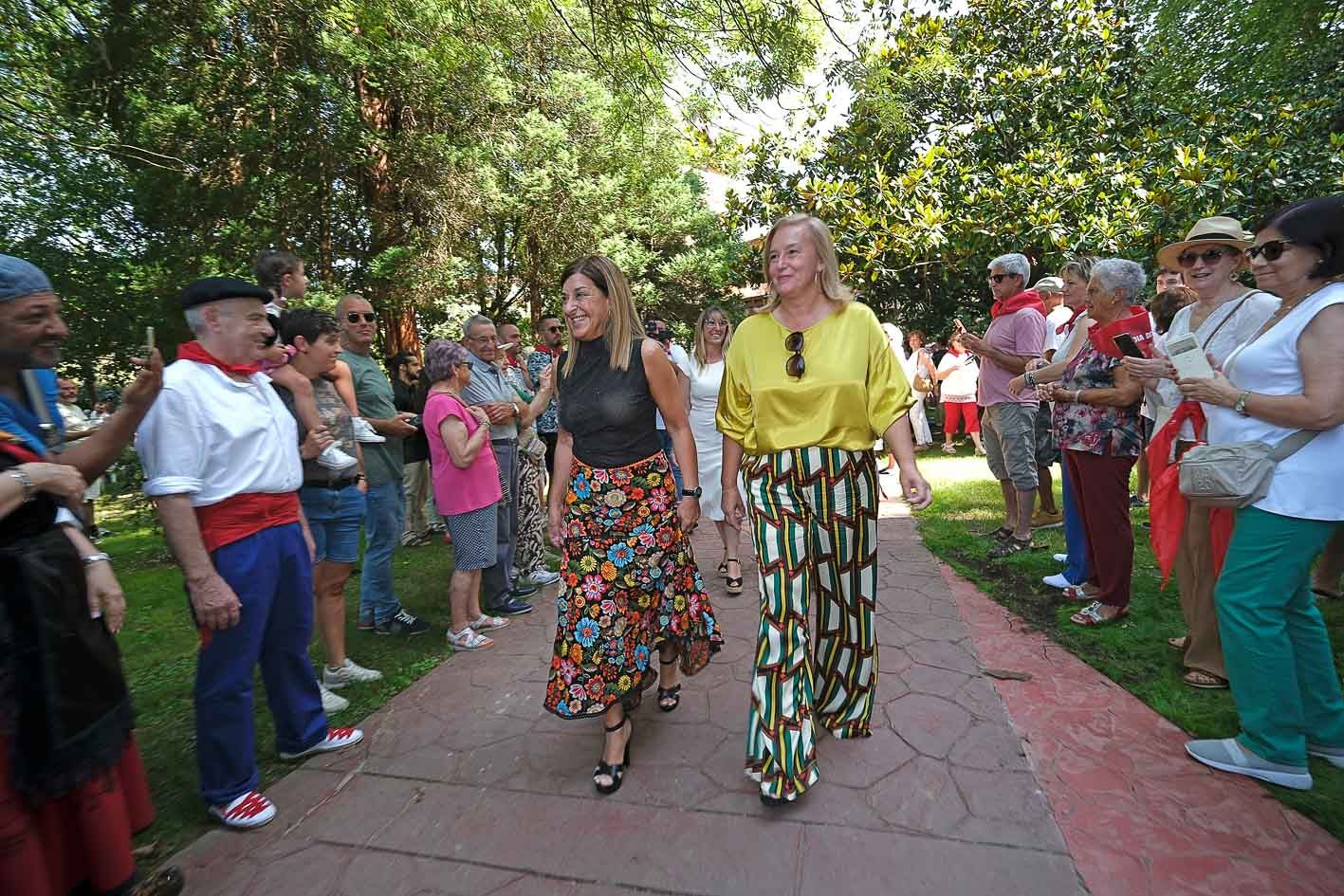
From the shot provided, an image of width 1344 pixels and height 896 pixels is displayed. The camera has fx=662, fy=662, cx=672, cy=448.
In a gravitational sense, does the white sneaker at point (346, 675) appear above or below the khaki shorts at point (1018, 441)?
below

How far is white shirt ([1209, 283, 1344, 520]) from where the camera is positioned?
7.97ft

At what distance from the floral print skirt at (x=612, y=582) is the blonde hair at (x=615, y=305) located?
479mm

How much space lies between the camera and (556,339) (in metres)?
6.97

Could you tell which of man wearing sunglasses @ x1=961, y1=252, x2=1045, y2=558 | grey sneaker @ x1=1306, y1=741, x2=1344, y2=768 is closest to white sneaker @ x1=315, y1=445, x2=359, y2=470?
man wearing sunglasses @ x1=961, y1=252, x2=1045, y2=558

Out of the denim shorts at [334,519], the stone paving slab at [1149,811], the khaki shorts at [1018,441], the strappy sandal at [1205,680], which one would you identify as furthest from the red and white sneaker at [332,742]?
the khaki shorts at [1018,441]

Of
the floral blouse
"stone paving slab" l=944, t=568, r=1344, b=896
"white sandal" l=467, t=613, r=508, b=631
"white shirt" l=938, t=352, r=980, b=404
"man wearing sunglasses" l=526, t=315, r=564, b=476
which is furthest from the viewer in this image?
"white shirt" l=938, t=352, r=980, b=404

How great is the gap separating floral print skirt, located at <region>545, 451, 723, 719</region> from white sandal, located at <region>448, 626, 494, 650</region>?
1.67m

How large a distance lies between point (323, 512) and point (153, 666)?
81.9 inches

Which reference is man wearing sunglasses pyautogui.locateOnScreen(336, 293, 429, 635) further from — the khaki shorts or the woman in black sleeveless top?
the khaki shorts

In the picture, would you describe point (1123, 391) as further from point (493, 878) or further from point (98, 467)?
point (98, 467)

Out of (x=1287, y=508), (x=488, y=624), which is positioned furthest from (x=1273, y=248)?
(x=488, y=624)

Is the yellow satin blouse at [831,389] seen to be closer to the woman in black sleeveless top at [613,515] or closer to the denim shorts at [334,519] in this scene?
the woman in black sleeveless top at [613,515]

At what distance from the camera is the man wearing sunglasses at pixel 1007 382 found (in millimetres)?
5266

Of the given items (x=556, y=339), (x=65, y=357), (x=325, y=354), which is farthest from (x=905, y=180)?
(x=65, y=357)
